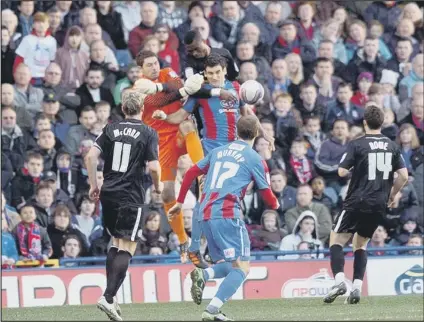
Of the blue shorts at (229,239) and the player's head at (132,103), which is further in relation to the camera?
the player's head at (132,103)

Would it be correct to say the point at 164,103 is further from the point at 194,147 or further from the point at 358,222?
the point at 358,222

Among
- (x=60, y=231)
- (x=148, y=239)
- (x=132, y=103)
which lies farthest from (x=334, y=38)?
(x=132, y=103)

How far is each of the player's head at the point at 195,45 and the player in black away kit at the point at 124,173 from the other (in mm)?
2042

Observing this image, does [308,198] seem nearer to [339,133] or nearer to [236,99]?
[339,133]

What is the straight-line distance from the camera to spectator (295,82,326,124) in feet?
74.9

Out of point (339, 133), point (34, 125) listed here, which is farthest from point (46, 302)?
point (339, 133)

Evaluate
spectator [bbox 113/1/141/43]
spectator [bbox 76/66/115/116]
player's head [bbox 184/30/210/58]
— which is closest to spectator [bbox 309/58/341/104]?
spectator [bbox 113/1/141/43]

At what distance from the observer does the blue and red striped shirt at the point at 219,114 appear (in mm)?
16656

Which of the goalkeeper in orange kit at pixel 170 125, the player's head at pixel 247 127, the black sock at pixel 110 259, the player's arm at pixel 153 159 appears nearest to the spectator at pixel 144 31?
the goalkeeper in orange kit at pixel 170 125

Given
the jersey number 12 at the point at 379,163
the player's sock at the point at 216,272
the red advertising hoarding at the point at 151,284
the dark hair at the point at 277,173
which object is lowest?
the red advertising hoarding at the point at 151,284

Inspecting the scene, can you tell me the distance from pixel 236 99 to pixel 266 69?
643 centimetres

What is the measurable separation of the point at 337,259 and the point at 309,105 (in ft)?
22.4

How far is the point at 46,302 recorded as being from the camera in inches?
746

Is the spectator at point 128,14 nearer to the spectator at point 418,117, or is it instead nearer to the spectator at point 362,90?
the spectator at point 362,90
